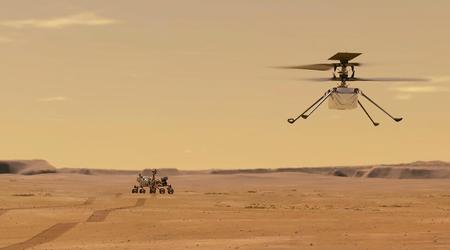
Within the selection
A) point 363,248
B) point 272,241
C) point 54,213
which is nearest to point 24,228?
point 54,213

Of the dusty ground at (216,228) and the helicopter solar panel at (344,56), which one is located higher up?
the helicopter solar panel at (344,56)

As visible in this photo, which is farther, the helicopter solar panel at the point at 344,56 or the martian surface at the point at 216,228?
the martian surface at the point at 216,228

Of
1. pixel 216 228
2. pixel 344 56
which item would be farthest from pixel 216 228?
pixel 344 56

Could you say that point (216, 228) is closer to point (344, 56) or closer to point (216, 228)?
point (216, 228)

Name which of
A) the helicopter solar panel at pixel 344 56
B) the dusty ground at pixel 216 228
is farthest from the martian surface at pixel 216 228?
the helicopter solar panel at pixel 344 56

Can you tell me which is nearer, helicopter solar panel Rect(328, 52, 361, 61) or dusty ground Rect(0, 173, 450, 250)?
helicopter solar panel Rect(328, 52, 361, 61)

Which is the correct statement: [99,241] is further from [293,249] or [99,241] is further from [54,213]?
[54,213]

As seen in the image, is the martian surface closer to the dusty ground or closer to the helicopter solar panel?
the dusty ground

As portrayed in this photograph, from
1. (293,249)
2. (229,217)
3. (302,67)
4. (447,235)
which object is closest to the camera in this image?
(302,67)

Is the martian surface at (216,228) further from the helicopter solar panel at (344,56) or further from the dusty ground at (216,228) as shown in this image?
the helicopter solar panel at (344,56)

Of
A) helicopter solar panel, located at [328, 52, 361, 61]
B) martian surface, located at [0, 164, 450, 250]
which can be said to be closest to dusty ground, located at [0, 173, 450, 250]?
martian surface, located at [0, 164, 450, 250]

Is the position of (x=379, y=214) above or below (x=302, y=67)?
below
